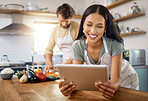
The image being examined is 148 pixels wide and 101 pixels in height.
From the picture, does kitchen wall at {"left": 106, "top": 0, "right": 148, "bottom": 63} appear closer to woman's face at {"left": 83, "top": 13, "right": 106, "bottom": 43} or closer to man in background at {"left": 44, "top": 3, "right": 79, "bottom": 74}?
man in background at {"left": 44, "top": 3, "right": 79, "bottom": 74}

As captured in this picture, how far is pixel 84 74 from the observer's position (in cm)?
85

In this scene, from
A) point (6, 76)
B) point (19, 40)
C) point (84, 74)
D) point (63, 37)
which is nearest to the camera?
point (84, 74)

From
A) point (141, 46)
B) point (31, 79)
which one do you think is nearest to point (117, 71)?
point (31, 79)

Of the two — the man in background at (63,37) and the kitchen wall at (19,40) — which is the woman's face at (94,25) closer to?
the man in background at (63,37)

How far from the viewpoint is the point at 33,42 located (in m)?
4.38

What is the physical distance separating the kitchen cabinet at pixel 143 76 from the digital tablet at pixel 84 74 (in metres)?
2.23

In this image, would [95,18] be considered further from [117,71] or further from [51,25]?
[51,25]

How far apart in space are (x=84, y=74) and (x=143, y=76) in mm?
2442

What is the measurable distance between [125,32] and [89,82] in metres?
2.92

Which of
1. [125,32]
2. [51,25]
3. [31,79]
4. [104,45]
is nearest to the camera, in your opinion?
[104,45]

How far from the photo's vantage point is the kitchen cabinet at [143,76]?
2.93 metres

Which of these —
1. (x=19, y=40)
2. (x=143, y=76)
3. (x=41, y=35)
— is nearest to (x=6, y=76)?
(x=143, y=76)

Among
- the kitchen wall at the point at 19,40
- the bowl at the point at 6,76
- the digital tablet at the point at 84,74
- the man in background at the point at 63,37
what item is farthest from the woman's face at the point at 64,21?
the kitchen wall at the point at 19,40

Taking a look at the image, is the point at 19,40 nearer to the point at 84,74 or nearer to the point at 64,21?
the point at 64,21
